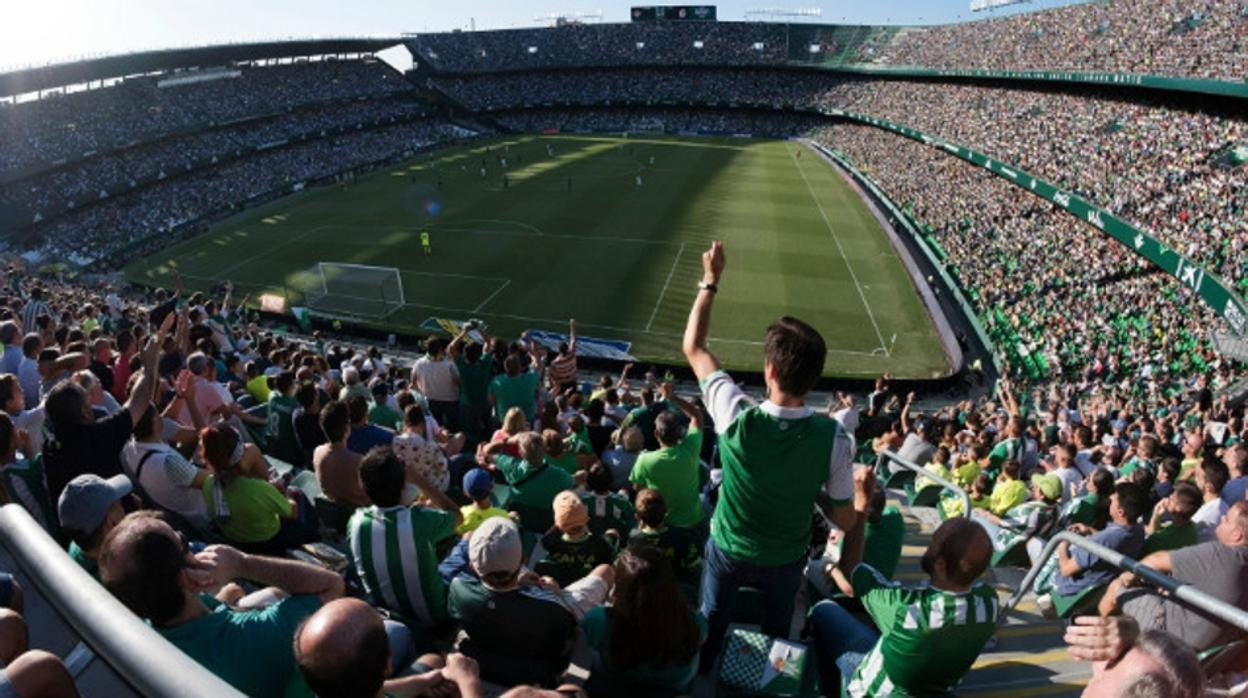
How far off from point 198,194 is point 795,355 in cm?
6050

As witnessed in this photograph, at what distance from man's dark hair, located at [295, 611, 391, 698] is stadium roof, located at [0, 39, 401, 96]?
2553 inches

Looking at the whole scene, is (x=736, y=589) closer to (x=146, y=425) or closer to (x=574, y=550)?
(x=574, y=550)

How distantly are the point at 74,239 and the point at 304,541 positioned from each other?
50.6 metres

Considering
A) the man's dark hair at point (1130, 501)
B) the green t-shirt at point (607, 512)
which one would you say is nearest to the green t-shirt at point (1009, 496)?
the man's dark hair at point (1130, 501)

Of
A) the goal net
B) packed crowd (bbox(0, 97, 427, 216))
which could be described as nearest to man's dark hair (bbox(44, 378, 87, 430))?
the goal net

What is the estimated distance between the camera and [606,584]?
187 inches

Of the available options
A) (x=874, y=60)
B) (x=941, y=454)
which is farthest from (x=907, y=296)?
(x=874, y=60)

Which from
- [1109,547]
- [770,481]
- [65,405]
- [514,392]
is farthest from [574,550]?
[514,392]

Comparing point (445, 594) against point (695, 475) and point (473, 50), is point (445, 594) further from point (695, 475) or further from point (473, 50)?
point (473, 50)

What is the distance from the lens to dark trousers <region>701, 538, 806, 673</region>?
4324 millimetres

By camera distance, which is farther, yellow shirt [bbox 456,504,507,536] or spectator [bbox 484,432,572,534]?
spectator [bbox 484,432,572,534]

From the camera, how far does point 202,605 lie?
3.29 meters

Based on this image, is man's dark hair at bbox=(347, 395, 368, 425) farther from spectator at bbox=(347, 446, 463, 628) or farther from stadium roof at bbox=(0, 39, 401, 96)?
stadium roof at bbox=(0, 39, 401, 96)

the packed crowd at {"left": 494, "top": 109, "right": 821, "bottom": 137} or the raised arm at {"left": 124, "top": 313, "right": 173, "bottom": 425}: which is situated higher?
the packed crowd at {"left": 494, "top": 109, "right": 821, "bottom": 137}
